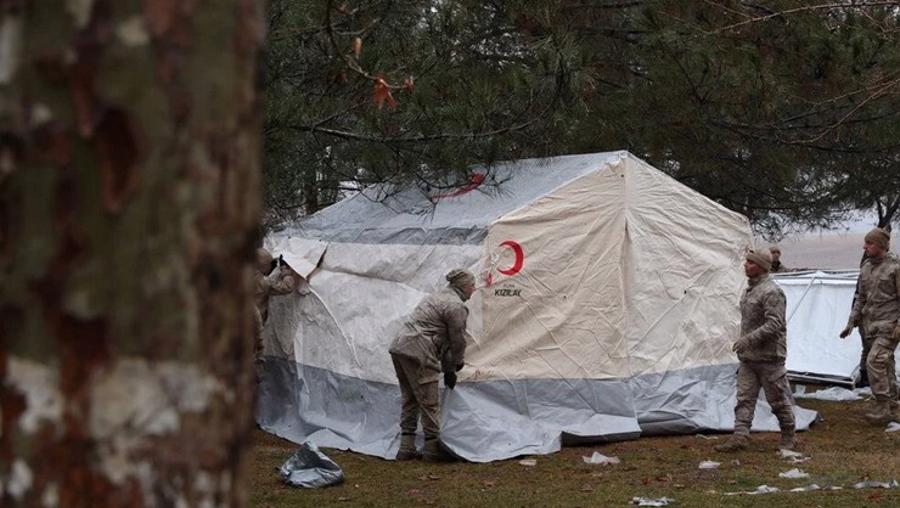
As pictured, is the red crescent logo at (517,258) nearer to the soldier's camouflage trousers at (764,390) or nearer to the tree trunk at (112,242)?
the soldier's camouflage trousers at (764,390)

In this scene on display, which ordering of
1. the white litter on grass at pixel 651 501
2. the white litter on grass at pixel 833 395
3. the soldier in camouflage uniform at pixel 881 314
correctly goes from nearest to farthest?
the white litter on grass at pixel 651 501 < the soldier in camouflage uniform at pixel 881 314 < the white litter on grass at pixel 833 395

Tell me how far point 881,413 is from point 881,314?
3.18ft

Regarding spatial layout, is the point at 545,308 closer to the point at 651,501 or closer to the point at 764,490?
the point at 764,490

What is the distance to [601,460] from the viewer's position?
10.0m

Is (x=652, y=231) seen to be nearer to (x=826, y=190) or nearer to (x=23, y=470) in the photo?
(x=826, y=190)

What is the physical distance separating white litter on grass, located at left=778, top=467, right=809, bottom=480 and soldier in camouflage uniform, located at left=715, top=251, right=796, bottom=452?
3.00 ft

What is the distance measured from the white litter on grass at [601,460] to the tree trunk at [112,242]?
8.79 metres

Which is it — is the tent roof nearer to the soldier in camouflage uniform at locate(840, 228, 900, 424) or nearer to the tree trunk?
the soldier in camouflage uniform at locate(840, 228, 900, 424)

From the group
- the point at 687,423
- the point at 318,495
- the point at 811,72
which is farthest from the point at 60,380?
the point at 811,72

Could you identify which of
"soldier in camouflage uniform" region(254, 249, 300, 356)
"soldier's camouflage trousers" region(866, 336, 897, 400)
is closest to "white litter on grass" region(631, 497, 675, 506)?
"soldier's camouflage trousers" region(866, 336, 897, 400)

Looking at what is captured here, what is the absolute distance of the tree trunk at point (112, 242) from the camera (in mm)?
1356

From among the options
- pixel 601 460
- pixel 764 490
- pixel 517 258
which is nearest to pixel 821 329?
pixel 517 258

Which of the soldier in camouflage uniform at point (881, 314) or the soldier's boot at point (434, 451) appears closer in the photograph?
the soldier's boot at point (434, 451)

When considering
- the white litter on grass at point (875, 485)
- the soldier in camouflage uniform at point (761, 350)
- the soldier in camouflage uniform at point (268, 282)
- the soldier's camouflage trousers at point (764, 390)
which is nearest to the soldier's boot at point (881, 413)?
the soldier's camouflage trousers at point (764, 390)
